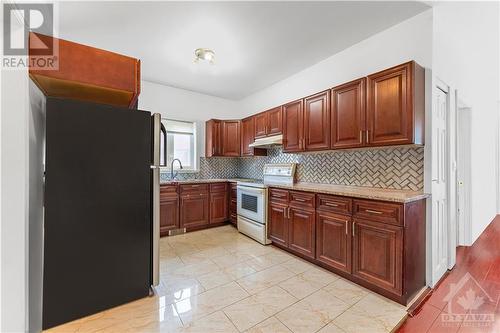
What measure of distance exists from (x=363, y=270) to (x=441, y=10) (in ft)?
8.71

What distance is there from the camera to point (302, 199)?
107 inches

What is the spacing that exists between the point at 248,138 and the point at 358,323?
3340 millimetres

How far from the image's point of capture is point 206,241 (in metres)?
3.47

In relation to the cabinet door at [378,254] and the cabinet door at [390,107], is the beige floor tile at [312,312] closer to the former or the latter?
the cabinet door at [378,254]

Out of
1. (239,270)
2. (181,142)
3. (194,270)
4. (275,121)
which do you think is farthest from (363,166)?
(181,142)

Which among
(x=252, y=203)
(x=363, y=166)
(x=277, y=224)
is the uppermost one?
(x=363, y=166)

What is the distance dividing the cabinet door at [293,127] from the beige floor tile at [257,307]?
73.9 inches

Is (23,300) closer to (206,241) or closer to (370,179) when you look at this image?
(206,241)

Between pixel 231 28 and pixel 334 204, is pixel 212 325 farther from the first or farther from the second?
pixel 231 28

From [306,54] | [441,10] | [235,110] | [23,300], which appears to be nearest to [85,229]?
[23,300]

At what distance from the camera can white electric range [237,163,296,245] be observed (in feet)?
10.9

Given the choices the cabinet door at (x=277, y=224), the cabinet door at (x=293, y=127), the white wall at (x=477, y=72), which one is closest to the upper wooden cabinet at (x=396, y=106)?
the white wall at (x=477, y=72)

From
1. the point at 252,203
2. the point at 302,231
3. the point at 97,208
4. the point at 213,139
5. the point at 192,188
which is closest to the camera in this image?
the point at 97,208
